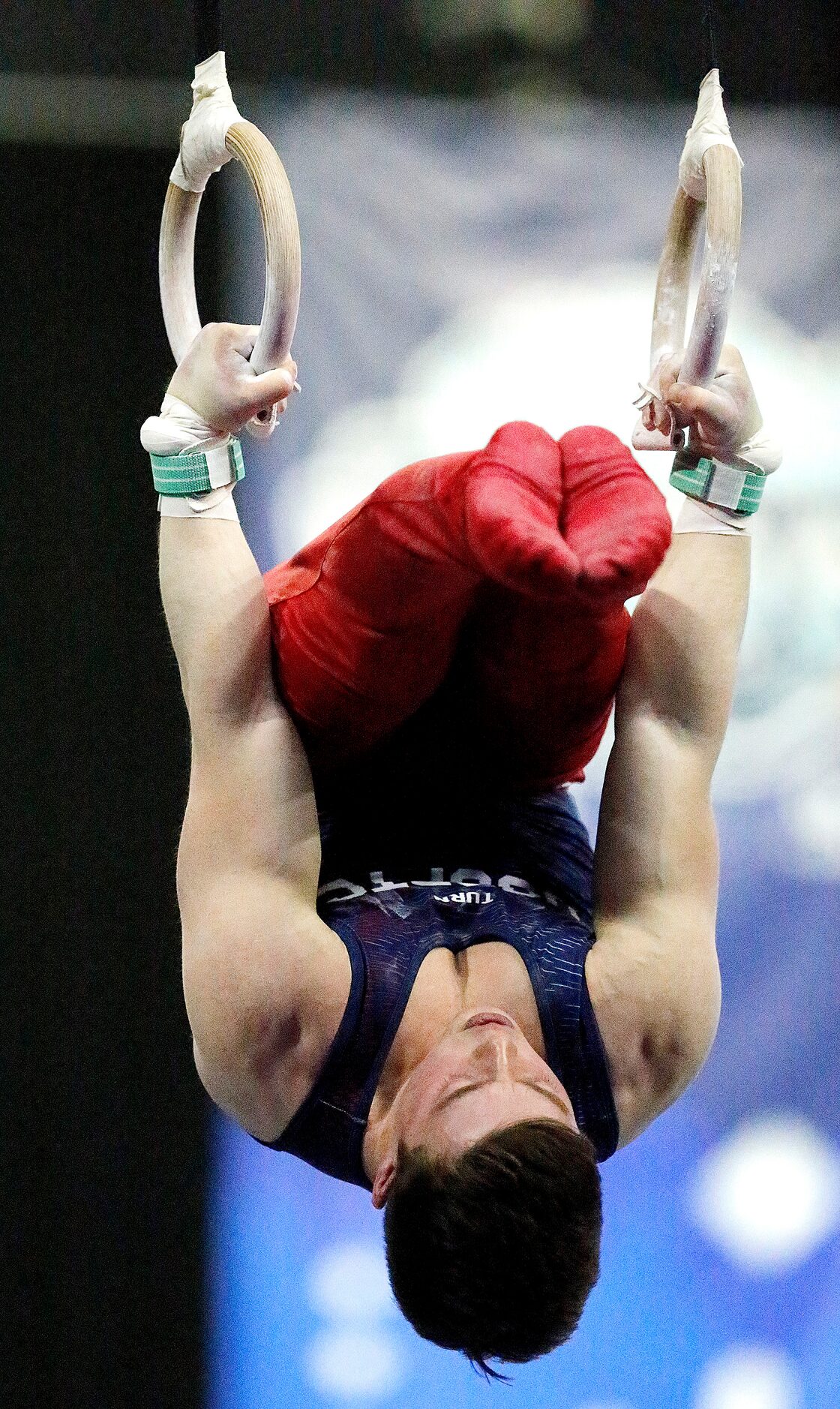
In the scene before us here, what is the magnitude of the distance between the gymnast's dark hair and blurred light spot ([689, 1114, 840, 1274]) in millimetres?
1119

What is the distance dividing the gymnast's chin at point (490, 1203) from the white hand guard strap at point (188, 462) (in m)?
0.47

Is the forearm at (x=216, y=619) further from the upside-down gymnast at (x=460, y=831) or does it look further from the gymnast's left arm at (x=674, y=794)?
the gymnast's left arm at (x=674, y=794)

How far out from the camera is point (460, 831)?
1.23 meters

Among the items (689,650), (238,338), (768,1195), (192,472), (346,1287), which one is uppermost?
(238,338)

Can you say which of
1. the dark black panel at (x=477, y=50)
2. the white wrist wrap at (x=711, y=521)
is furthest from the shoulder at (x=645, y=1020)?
the dark black panel at (x=477, y=50)

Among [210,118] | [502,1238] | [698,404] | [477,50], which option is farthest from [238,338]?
[477,50]

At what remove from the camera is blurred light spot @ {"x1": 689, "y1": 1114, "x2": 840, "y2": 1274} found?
2.03 meters

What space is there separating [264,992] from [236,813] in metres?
0.14

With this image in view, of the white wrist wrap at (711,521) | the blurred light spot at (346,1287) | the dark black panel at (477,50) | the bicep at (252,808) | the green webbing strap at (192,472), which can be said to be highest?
the dark black panel at (477,50)

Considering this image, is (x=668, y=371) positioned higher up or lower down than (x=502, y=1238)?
higher up

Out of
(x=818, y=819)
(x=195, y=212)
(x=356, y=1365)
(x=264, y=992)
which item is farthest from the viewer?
(x=818, y=819)

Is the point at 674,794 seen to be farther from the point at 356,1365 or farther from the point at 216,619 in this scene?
the point at 356,1365

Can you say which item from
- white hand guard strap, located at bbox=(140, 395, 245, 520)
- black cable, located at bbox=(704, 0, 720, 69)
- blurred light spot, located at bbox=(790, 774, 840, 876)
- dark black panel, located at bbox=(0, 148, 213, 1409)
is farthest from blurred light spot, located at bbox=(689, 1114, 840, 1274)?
black cable, located at bbox=(704, 0, 720, 69)

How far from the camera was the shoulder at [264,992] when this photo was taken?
3.41 ft
